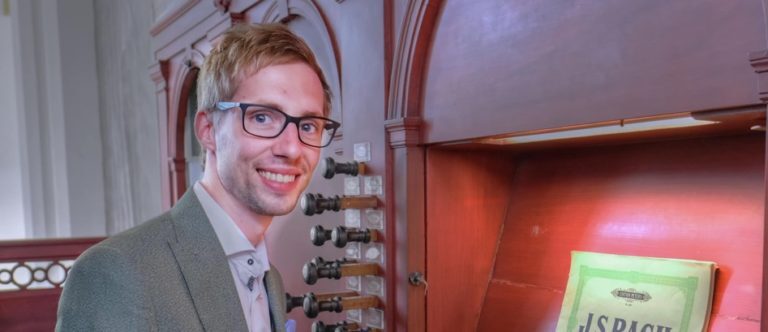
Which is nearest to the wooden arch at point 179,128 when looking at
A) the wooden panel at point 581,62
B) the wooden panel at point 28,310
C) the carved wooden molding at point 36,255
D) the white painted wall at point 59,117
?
the carved wooden molding at point 36,255

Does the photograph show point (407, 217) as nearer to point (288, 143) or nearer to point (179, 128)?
point (288, 143)

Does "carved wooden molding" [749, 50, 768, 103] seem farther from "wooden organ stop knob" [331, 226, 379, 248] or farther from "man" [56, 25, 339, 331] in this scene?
"wooden organ stop knob" [331, 226, 379, 248]

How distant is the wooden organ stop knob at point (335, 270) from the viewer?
2.13 meters

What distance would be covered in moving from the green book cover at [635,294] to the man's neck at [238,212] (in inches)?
44.6

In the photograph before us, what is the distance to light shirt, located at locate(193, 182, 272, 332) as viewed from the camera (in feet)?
3.60

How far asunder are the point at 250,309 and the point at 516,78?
100 cm

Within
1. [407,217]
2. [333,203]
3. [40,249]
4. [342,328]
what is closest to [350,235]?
[333,203]

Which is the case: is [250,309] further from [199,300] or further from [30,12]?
[30,12]

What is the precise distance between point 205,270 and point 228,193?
0.15 meters

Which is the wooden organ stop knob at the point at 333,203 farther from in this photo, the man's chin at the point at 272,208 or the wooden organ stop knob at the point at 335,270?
the man's chin at the point at 272,208

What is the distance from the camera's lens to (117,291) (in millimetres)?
884

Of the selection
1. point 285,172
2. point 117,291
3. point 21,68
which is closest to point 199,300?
point 117,291

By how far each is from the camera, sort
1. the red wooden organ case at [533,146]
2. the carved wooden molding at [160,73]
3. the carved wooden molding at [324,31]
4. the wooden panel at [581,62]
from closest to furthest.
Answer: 1. the wooden panel at [581,62]
2. the red wooden organ case at [533,146]
3. the carved wooden molding at [324,31]
4. the carved wooden molding at [160,73]

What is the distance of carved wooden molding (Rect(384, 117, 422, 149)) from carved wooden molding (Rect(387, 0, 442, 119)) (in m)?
0.03
